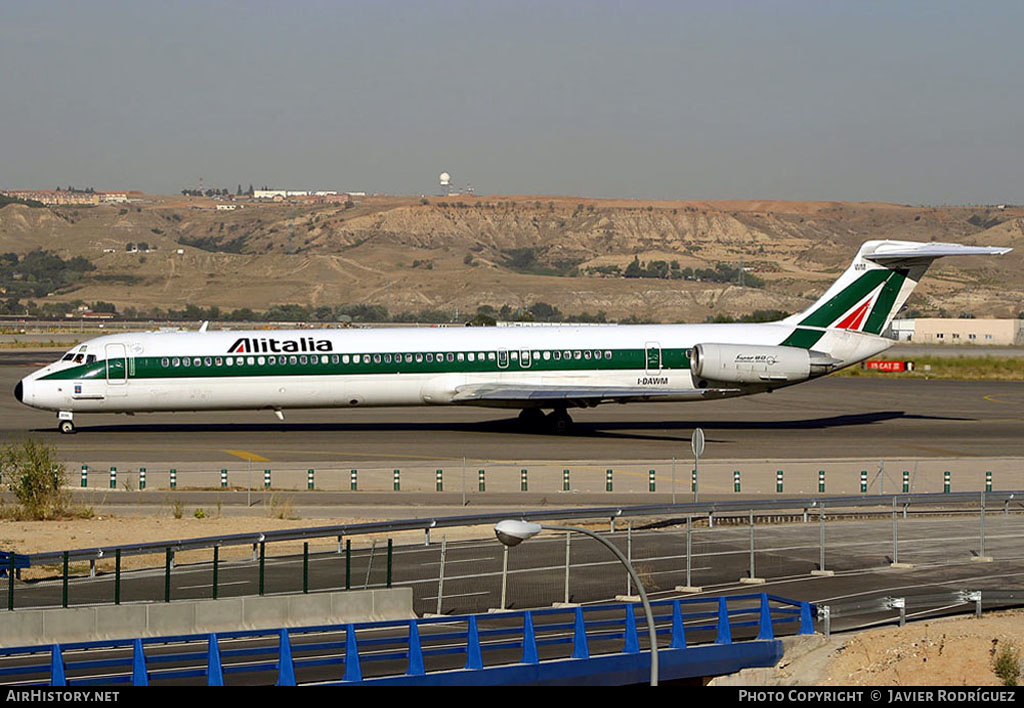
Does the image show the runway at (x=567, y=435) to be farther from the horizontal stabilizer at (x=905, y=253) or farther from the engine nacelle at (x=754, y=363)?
the horizontal stabilizer at (x=905, y=253)

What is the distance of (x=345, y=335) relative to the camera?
1718 inches

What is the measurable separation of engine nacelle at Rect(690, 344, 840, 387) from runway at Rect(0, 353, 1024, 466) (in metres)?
2.11

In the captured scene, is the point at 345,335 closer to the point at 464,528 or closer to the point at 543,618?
the point at 464,528

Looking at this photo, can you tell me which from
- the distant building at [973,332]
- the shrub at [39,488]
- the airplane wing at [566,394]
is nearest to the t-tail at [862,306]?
the airplane wing at [566,394]

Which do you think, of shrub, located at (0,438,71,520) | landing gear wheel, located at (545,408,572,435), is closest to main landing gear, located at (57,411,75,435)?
shrub, located at (0,438,71,520)

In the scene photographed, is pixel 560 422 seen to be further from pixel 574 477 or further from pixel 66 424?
pixel 66 424

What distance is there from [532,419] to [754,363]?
8.08 meters

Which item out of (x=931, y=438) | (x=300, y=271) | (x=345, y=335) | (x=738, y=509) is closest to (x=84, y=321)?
(x=300, y=271)

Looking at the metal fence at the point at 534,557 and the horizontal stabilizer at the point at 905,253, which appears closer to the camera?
the metal fence at the point at 534,557

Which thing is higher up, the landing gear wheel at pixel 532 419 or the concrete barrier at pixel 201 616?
the landing gear wheel at pixel 532 419

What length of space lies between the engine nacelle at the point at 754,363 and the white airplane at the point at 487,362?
5 cm

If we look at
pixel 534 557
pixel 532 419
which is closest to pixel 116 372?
pixel 532 419

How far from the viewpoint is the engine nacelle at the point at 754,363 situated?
140ft

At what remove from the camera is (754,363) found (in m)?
43.1
